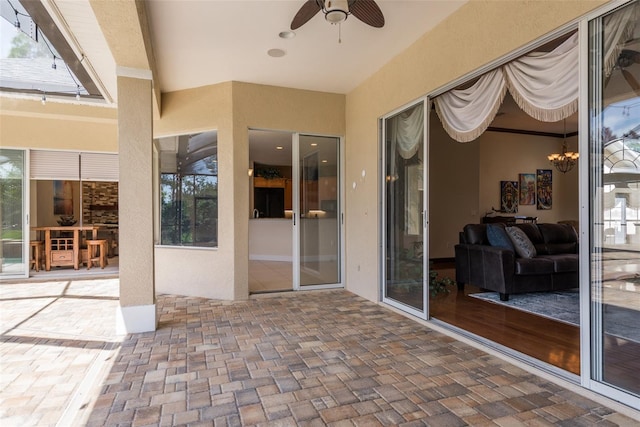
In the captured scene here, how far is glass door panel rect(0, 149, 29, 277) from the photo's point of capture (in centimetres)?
631

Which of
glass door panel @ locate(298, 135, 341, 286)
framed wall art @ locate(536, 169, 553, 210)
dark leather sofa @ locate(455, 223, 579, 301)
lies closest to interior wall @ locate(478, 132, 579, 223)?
framed wall art @ locate(536, 169, 553, 210)

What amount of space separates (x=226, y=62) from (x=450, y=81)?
2.62 m

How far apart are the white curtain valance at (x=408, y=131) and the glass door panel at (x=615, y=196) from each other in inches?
69.7

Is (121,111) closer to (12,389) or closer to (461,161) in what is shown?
(12,389)

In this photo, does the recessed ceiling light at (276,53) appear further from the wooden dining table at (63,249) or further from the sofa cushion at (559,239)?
the wooden dining table at (63,249)

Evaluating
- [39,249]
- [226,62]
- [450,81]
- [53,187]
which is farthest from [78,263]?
[450,81]

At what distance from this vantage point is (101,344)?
128 inches

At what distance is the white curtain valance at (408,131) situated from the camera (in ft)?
12.9

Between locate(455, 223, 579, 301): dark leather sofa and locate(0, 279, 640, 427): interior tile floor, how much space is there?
1605 mm

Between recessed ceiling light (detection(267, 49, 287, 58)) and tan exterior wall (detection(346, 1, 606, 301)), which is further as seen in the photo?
recessed ceiling light (detection(267, 49, 287, 58))

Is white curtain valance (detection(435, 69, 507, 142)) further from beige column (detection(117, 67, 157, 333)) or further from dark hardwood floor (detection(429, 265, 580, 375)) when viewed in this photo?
beige column (detection(117, 67, 157, 333))

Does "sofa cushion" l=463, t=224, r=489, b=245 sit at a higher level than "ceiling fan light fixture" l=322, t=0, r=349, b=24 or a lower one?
lower

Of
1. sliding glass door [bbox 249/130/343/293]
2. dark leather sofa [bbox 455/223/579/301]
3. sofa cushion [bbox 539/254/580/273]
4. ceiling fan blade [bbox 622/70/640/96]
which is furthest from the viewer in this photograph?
sliding glass door [bbox 249/130/343/293]

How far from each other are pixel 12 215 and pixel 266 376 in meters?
6.43
